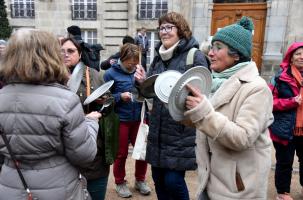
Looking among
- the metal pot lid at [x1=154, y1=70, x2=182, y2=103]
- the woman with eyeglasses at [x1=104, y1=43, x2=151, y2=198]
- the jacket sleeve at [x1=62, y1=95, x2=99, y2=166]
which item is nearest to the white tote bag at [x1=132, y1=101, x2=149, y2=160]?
the woman with eyeglasses at [x1=104, y1=43, x2=151, y2=198]

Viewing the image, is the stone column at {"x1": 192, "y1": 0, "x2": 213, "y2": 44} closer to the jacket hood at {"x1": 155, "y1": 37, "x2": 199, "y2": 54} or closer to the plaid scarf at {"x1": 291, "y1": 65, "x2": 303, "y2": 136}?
the plaid scarf at {"x1": 291, "y1": 65, "x2": 303, "y2": 136}

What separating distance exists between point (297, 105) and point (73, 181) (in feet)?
8.16

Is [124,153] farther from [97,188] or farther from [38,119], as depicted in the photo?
[38,119]

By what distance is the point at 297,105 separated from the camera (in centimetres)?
330

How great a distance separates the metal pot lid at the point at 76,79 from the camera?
7.57 feet

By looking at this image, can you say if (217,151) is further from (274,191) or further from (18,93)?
(274,191)

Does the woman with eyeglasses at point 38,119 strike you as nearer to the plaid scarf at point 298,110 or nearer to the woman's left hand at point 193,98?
the woman's left hand at point 193,98

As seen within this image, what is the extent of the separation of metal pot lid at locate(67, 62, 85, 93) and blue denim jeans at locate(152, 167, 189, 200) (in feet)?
3.37

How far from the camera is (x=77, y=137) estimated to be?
1717 mm

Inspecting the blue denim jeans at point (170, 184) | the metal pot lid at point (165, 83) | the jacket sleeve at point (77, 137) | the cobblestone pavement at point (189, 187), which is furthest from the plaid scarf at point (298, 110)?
the jacket sleeve at point (77, 137)

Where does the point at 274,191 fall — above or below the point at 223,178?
below

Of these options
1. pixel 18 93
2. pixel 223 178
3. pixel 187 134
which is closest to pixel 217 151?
pixel 223 178

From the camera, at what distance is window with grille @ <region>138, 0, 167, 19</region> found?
12.0 metres

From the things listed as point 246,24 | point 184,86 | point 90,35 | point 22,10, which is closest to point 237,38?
point 246,24
